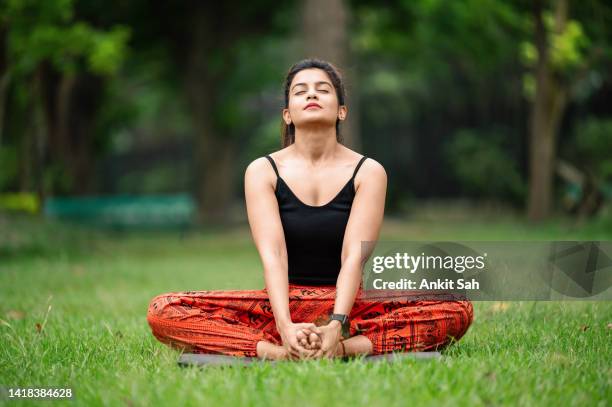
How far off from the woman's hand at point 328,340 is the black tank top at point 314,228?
0.56 m

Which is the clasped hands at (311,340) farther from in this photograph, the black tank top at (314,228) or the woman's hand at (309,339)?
the black tank top at (314,228)

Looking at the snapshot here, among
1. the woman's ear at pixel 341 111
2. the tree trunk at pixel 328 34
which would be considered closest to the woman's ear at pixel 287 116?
the woman's ear at pixel 341 111

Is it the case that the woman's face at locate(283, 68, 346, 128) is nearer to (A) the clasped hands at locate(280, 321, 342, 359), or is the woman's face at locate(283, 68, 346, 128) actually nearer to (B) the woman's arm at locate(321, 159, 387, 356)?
(B) the woman's arm at locate(321, 159, 387, 356)

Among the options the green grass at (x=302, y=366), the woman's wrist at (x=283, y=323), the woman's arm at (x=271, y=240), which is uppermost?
the woman's arm at (x=271, y=240)

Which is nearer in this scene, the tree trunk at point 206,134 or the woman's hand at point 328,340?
the woman's hand at point 328,340

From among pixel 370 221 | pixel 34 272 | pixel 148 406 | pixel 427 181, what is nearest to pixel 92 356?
pixel 148 406

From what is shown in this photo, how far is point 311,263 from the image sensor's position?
158 inches

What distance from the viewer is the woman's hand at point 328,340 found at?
11.3 ft

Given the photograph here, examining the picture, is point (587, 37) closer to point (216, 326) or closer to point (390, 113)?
point (390, 113)

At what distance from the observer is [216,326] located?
379 cm

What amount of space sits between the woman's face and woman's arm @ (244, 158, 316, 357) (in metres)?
0.31

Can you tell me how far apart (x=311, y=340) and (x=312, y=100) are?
124 cm

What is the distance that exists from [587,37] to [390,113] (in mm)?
9204

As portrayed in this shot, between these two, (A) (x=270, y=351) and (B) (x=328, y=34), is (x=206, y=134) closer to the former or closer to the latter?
(B) (x=328, y=34)
